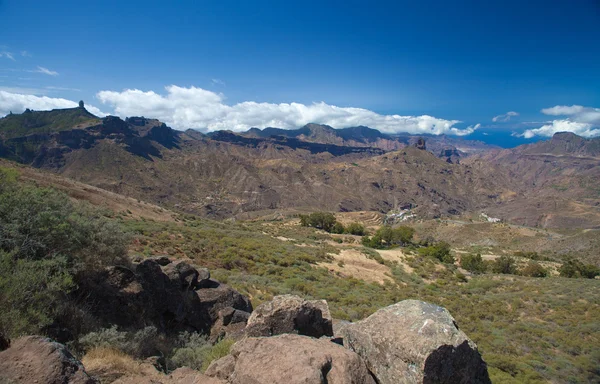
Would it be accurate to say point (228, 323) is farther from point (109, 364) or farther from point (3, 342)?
point (3, 342)

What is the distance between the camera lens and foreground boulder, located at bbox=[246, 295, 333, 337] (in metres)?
7.94

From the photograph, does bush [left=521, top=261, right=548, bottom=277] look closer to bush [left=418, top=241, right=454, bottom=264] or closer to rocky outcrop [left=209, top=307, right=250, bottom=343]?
bush [left=418, top=241, right=454, bottom=264]

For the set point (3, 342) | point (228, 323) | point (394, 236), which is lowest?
point (394, 236)

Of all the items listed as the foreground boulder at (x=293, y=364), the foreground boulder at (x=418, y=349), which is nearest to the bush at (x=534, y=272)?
the foreground boulder at (x=418, y=349)

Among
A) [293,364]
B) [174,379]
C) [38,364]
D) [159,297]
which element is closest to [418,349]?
[293,364]

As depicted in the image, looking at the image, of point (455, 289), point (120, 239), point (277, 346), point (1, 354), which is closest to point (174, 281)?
point (120, 239)

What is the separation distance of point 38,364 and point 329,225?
7538 centimetres

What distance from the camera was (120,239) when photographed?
12.0 metres

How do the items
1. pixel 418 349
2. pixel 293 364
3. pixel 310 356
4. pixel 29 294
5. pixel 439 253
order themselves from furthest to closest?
pixel 439 253
pixel 29 294
pixel 418 349
pixel 310 356
pixel 293 364

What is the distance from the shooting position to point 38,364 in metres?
5.21

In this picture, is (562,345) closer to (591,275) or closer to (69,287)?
(69,287)

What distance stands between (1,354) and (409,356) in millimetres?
7596

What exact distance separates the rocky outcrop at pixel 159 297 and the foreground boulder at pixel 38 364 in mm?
4132

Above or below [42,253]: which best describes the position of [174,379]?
below
